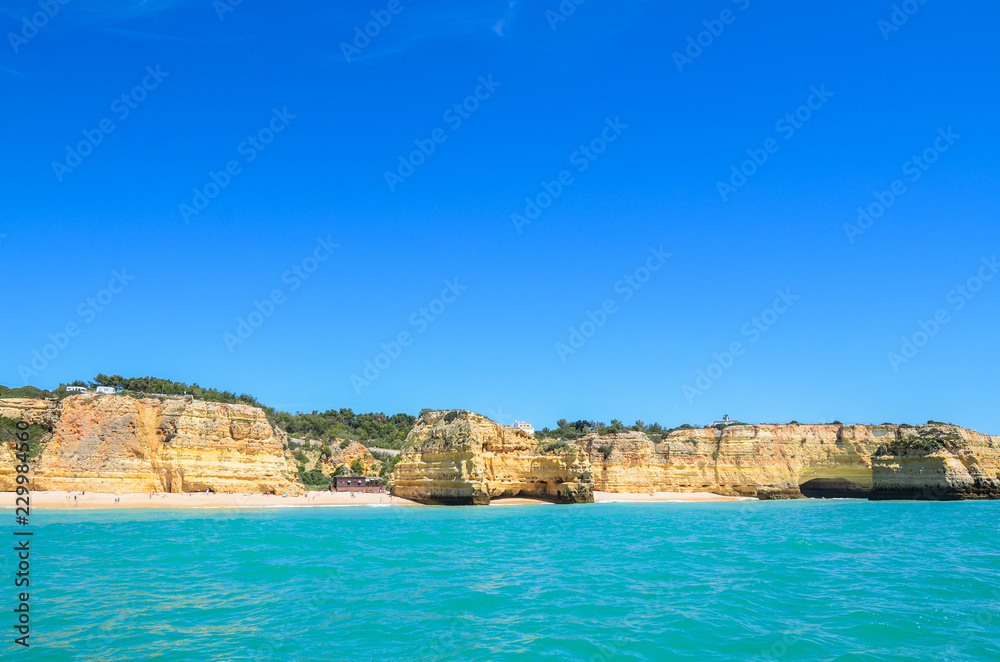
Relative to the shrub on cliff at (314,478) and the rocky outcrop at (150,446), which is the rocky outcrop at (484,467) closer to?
the shrub on cliff at (314,478)

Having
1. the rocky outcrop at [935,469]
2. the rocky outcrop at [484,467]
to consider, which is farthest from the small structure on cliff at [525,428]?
the rocky outcrop at [935,469]

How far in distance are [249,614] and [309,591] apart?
2403 millimetres

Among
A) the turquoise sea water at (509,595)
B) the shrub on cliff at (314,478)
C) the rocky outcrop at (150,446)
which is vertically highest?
the rocky outcrop at (150,446)

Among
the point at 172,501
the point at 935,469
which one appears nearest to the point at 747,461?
the point at 935,469

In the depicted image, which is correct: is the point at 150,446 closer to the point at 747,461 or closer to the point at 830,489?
the point at 747,461

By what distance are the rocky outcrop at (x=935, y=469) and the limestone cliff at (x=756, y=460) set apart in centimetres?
170

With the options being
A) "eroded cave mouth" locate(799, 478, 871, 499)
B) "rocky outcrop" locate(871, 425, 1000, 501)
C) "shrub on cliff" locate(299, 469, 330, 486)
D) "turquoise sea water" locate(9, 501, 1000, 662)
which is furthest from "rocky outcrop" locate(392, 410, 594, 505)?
"rocky outcrop" locate(871, 425, 1000, 501)

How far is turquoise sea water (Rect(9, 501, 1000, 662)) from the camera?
10.8 m

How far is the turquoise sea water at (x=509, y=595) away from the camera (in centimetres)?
1084

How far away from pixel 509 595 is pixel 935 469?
56191mm

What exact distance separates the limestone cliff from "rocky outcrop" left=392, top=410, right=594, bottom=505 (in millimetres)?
11503

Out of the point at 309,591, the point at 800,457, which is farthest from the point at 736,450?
the point at 309,591

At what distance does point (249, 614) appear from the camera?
1289cm

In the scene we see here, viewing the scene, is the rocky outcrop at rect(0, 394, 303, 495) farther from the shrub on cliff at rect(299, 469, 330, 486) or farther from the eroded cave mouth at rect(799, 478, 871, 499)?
the eroded cave mouth at rect(799, 478, 871, 499)
